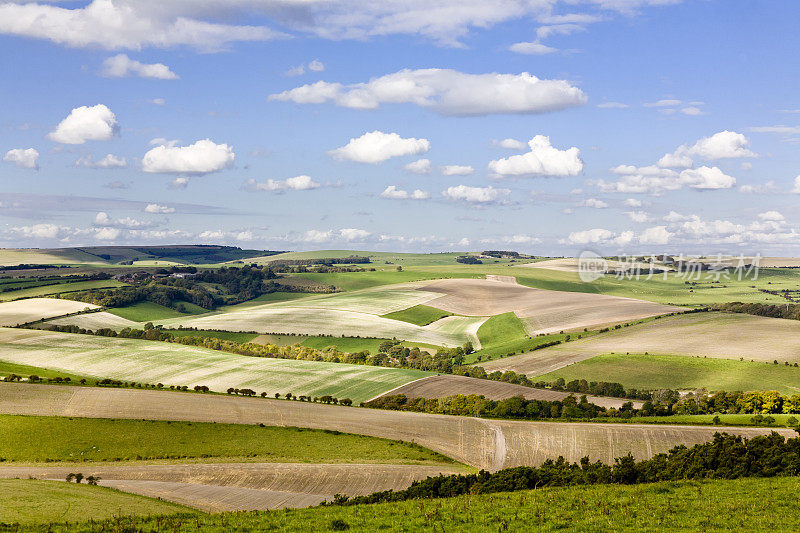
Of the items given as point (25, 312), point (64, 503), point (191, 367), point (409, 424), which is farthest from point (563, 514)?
point (25, 312)

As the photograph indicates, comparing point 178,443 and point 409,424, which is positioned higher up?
point 409,424

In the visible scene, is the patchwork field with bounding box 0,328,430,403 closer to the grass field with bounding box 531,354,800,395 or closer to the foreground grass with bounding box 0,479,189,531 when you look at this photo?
the grass field with bounding box 531,354,800,395

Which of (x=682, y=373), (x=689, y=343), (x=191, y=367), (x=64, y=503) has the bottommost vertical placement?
(x=191, y=367)

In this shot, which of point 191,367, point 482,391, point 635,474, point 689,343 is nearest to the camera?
point 635,474

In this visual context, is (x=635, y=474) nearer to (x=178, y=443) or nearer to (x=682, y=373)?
(x=178, y=443)

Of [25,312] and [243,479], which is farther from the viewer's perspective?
[25,312]

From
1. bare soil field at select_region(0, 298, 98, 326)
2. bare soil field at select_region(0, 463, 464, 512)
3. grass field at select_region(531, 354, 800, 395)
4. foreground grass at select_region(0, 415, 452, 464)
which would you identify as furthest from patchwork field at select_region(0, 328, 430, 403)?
bare soil field at select_region(0, 463, 464, 512)
